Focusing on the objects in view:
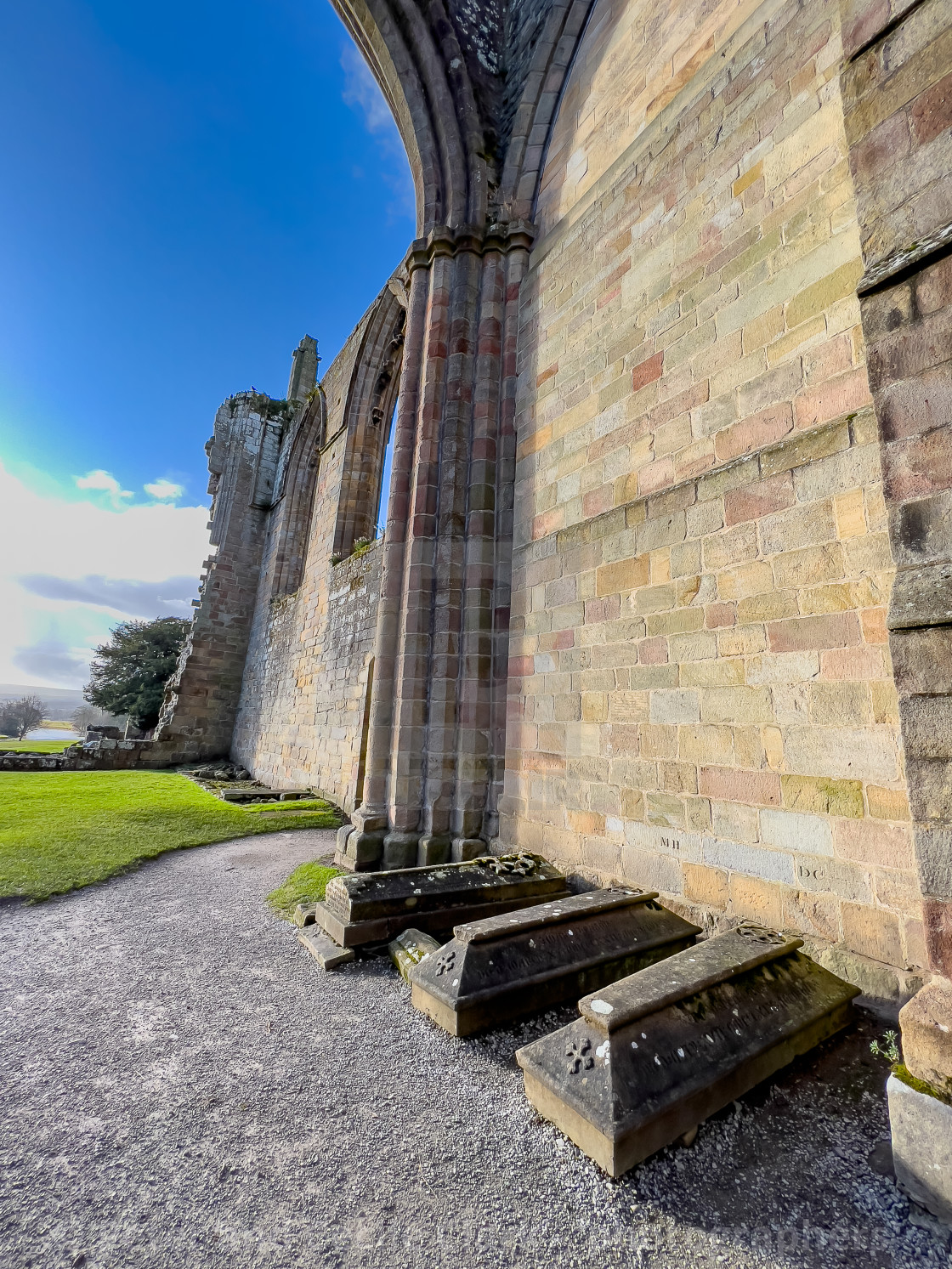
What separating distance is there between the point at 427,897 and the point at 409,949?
35 centimetres

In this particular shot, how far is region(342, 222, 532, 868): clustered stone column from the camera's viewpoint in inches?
190

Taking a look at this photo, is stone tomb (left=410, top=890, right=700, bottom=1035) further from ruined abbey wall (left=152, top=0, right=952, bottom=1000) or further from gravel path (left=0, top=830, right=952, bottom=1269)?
ruined abbey wall (left=152, top=0, right=952, bottom=1000)

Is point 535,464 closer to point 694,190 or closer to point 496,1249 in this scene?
point 694,190

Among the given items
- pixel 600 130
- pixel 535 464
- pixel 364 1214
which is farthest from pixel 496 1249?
pixel 600 130

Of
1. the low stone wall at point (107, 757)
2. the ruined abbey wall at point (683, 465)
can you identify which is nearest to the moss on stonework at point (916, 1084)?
the ruined abbey wall at point (683, 465)

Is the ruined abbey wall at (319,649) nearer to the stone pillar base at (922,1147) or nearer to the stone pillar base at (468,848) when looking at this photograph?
the stone pillar base at (468,848)

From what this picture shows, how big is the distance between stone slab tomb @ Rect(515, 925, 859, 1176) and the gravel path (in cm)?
8

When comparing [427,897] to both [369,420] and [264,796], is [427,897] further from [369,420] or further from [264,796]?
[369,420]

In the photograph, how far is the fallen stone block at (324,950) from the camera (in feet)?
10.1

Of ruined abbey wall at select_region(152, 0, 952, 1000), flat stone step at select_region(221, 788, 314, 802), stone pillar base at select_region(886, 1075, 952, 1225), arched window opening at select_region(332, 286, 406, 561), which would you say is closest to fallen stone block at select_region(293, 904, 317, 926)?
ruined abbey wall at select_region(152, 0, 952, 1000)

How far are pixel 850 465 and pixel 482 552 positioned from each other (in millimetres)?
3015

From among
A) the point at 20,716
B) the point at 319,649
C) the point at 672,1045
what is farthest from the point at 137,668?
the point at 20,716

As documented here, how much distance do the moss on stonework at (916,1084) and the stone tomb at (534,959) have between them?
1.31 metres

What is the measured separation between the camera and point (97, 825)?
18.6ft
